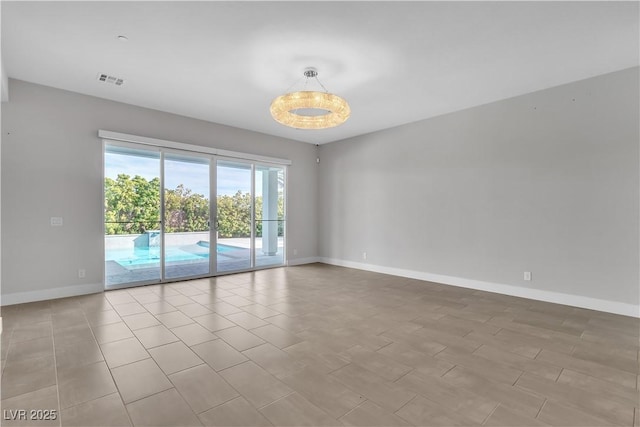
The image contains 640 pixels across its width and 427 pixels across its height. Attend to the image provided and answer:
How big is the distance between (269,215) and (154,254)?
2.51m

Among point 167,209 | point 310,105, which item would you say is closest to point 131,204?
point 167,209

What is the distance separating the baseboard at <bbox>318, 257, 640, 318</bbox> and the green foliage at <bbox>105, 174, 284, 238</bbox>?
306 centimetres

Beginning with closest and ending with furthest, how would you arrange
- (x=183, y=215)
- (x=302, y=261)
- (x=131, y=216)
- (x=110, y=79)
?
Result: 1. (x=110, y=79)
2. (x=131, y=216)
3. (x=183, y=215)
4. (x=302, y=261)

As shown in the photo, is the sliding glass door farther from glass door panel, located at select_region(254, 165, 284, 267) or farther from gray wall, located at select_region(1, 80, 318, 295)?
gray wall, located at select_region(1, 80, 318, 295)

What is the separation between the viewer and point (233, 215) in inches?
244

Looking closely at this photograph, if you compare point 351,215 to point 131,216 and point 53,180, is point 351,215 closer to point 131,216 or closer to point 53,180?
point 131,216

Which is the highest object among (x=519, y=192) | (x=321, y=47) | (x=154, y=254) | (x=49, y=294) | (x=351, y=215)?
(x=321, y=47)

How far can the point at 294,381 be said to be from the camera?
2.18 m

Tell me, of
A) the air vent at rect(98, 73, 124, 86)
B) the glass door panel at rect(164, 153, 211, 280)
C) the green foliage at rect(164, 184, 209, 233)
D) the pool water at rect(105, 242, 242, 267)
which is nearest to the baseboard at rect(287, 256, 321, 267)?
the pool water at rect(105, 242, 242, 267)

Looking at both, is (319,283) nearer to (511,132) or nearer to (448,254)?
(448,254)

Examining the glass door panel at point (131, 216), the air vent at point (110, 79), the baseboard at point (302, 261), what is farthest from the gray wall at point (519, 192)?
the air vent at point (110, 79)

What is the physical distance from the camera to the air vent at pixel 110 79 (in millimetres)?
3889

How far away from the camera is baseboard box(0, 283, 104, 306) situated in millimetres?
3932

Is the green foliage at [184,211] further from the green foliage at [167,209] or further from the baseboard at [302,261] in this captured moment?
the baseboard at [302,261]
